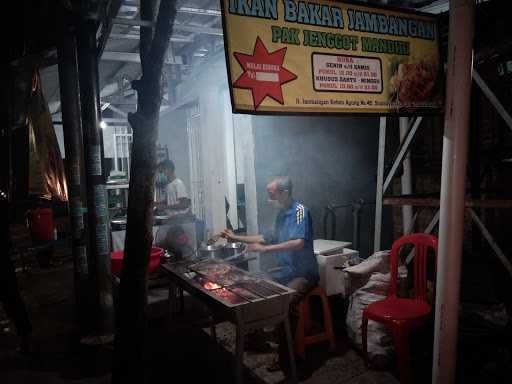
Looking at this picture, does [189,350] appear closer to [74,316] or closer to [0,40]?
[74,316]

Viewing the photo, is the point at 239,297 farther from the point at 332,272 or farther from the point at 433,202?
the point at 332,272

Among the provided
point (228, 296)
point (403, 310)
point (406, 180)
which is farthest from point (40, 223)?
point (403, 310)

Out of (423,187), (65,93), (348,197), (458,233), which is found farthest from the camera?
(348,197)

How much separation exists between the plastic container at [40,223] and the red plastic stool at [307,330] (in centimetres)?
903

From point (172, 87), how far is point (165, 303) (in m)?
5.98

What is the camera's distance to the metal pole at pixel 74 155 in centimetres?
614

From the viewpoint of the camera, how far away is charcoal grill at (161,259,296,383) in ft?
12.1

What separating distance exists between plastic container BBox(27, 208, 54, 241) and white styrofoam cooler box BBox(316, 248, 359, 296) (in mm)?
8582

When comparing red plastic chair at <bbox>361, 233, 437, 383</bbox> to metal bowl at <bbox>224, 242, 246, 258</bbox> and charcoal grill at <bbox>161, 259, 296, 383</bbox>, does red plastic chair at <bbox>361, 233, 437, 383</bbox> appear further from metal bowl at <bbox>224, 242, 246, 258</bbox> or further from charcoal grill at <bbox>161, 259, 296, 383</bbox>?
metal bowl at <bbox>224, 242, 246, 258</bbox>

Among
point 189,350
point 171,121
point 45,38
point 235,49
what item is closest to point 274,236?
point 189,350

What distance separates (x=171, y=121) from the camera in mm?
12234

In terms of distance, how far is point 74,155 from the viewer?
6.29 meters

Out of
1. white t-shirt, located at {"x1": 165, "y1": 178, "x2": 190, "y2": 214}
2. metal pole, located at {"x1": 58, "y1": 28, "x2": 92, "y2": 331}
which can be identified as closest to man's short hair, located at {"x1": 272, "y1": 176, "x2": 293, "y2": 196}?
metal pole, located at {"x1": 58, "y1": 28, "x2": 92, "y2": 331}

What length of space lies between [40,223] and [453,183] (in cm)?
1130
